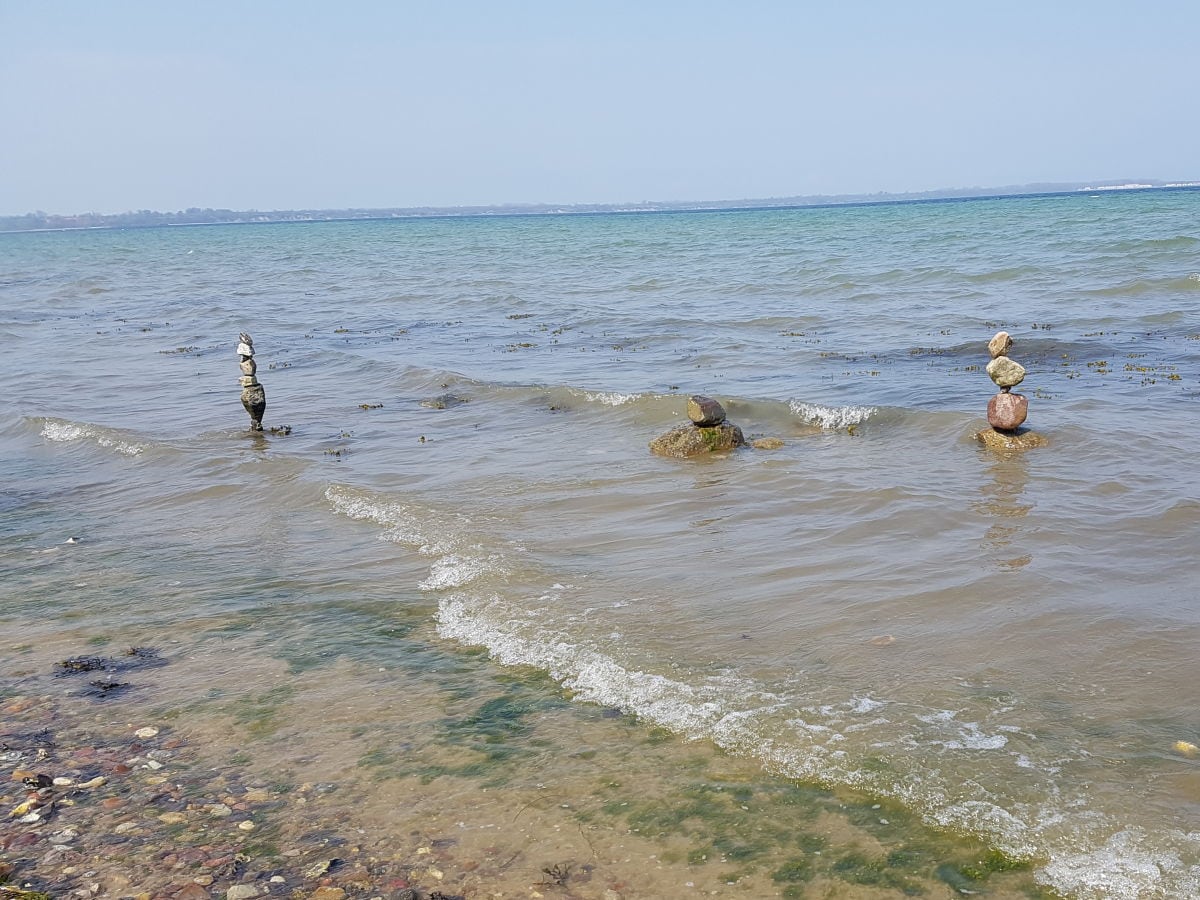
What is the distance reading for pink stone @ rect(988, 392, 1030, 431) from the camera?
1136cm

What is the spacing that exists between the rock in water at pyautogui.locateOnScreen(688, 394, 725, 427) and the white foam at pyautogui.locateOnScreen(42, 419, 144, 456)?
744 centimetres

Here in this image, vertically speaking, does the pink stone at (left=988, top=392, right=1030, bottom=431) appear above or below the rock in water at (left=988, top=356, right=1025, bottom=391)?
below

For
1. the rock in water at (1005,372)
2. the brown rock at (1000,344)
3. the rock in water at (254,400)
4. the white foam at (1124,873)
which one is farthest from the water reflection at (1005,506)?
the rock in water at (254,400)

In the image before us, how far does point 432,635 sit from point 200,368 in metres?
16.3

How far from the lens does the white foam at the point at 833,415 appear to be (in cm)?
1320

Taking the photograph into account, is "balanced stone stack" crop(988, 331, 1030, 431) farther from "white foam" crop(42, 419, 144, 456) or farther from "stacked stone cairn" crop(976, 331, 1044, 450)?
"white foam" crop(42, 419, 144, 456)

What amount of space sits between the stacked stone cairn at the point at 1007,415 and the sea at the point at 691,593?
329 millimetres

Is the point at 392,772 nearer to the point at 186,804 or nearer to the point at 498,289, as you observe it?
the point at 186,804

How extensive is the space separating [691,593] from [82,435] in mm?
10922

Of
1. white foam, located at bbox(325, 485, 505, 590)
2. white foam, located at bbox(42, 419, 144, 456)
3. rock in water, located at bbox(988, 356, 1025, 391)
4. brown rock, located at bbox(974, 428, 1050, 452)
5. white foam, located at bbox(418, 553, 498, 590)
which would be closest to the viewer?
white foam, located at bbox(418, 553, 498, 590)

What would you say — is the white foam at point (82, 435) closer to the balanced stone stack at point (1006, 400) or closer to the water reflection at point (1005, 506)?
the water reflection at point (1005, 506)

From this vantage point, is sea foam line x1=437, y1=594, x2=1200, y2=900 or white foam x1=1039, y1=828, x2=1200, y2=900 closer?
white foam x1=1039, y1=828, x2=1200, y2=900

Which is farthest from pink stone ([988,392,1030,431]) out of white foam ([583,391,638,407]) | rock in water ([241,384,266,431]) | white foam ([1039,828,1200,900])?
rock in water ([241,384,266,431])

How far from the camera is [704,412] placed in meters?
12.0
